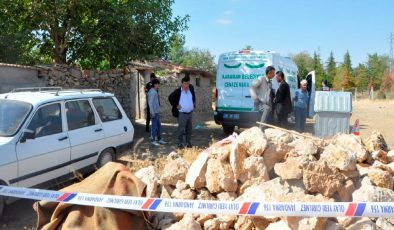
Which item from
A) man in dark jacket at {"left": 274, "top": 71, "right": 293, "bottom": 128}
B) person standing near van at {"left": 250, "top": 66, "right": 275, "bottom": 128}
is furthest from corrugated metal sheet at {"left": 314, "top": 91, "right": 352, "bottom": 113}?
person standing near van at {"left": 250, "top": 66, "right": 275, "bottom": 128}

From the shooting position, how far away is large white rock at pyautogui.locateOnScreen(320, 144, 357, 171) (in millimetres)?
3990

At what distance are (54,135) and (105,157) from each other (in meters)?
1.28

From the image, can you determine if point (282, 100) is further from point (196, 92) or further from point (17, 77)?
point (196, 92)

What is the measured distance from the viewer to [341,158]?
4027mm

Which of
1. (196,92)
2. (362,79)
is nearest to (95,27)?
(196,92)

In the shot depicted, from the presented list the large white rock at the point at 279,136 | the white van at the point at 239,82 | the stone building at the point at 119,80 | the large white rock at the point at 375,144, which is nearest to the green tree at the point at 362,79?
the stone building at the point at 119,80

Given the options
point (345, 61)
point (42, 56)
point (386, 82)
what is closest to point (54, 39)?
point (42, 56)

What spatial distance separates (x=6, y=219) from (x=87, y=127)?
186 cm

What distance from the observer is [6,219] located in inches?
202

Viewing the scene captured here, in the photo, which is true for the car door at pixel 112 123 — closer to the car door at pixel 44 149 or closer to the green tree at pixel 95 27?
the car door at pixel 44 149

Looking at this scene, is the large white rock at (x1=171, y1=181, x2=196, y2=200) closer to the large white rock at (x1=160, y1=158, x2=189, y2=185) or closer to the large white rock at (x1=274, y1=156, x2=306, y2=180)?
the large white rock at (x1=160, y1=158, x2=189, y2=185)

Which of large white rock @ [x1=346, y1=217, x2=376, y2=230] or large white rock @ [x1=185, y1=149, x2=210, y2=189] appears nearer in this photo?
large white rock @ [x1=346, y1=217, x2=376, y2=230]

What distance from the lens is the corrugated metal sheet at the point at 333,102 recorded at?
8320mm

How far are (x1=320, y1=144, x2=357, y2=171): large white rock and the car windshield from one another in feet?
12.8
